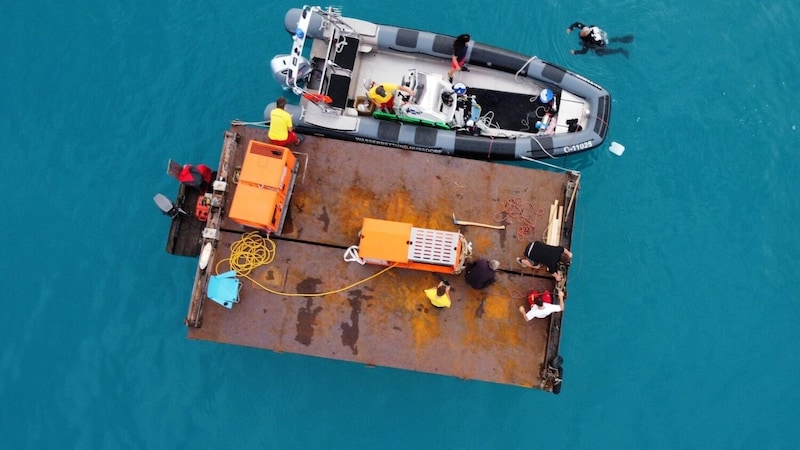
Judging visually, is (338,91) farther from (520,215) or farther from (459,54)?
(520,215)

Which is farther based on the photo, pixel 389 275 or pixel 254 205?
pixel 389 275

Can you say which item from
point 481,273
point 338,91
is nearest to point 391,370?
point 481,273

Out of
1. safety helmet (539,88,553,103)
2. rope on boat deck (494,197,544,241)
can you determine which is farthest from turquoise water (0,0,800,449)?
rope on boat deck (494,197,544,241)

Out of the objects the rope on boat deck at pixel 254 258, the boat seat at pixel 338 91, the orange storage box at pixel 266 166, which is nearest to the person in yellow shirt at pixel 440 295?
the rope on boat deck at pixel 254 258

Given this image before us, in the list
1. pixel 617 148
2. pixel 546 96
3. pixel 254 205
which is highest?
pixel 546 96

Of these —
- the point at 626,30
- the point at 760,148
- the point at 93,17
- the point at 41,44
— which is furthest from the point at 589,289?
the point at 41,44

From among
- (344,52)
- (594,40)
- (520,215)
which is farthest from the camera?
(594,40)

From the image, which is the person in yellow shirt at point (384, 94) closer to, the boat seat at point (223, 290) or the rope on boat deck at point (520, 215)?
the rope on boat deck at point (520, 215)
